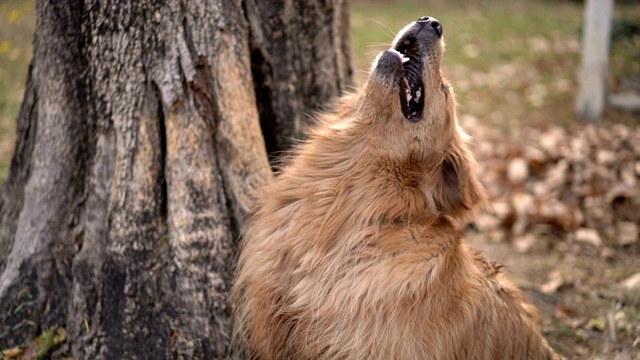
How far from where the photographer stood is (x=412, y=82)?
3.38 metres

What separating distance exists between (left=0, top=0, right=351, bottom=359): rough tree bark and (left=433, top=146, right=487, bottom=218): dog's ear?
0.98 m

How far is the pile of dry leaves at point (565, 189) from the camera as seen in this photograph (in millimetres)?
5840

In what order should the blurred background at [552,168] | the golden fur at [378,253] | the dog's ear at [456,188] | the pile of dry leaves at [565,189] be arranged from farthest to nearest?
the pile of dry leaves at [565,189] < the blurred background at [552,168] < the dog's ear at [456,188] < the golden fur at [378,253]

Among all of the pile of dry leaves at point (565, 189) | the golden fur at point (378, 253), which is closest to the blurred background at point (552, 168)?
the pile of dry leaves at point (565, 189)

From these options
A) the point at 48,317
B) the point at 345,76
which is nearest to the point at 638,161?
the point at 345,76

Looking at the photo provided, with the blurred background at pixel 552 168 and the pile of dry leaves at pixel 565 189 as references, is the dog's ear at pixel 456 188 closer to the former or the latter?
the blurred background at pixel 552 168

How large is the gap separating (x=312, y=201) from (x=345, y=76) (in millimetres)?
1434

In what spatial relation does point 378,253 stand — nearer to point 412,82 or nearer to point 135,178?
point 412,82

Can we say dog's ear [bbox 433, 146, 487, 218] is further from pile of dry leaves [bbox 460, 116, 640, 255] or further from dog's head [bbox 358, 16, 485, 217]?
pile of dry leaves [bbox 460, 116, 640, 255]

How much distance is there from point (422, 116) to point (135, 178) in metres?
1.48

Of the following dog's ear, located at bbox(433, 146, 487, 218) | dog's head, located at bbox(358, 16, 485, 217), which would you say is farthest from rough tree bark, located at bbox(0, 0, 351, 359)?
dog's ear, located at bbox(433, 146, 487, 218)

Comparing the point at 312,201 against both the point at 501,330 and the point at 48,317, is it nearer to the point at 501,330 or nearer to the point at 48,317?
the point at 501,330

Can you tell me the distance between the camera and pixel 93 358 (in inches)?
131

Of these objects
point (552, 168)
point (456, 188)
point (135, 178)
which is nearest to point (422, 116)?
point (456, 188)
